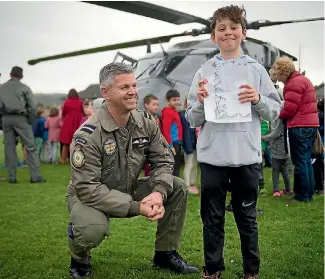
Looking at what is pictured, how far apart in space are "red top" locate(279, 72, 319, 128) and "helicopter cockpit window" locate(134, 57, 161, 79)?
5.25m

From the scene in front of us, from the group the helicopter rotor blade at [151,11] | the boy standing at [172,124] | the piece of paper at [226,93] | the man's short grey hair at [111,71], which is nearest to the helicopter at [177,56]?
the helicopter rotor blade at [151,11]

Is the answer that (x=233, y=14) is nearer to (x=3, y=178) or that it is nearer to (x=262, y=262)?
(x=262, y=262)

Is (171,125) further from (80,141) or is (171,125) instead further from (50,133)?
(50,133)

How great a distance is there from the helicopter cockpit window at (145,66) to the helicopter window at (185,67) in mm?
504

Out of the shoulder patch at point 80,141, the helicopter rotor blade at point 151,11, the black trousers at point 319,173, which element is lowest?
the black trousers at point 319,173

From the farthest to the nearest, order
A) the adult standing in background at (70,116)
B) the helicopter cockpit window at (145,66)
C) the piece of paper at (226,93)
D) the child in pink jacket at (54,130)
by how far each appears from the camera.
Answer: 1. the child in pink jacket at (54,130)
2. the adult standing in background at (70,116)
3. the helicopter cockpit window at (145,66)
4. the piece of paper at (226,93)

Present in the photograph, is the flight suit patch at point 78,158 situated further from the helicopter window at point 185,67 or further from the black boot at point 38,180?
the helicopter window at point 185,67

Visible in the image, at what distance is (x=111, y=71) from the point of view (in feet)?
9.80

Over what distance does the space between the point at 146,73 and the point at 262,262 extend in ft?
25.0

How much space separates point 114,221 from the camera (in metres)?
4.94

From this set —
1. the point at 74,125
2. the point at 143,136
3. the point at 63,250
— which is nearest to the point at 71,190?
the point at 143,136

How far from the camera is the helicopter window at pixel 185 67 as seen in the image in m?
10.1

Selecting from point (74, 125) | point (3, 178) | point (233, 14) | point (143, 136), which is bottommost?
point (3, 178)

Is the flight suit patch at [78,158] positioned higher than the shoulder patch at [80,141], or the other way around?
the shoulder patch at [80,141]
